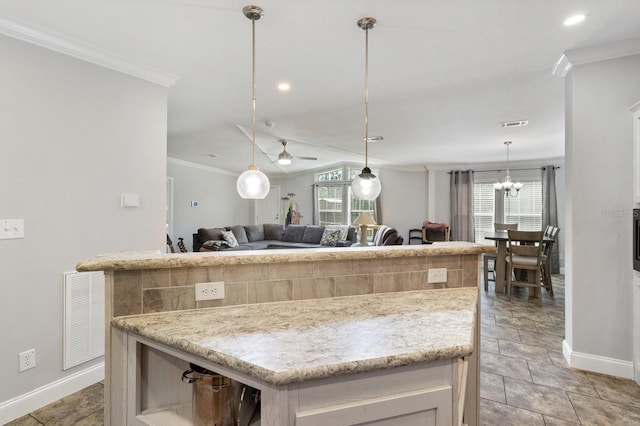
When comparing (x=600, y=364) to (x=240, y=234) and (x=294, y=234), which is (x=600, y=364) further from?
(x=240, y=234)

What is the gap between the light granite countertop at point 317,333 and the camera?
0.87 metres

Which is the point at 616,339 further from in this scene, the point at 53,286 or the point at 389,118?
the point at 53,286

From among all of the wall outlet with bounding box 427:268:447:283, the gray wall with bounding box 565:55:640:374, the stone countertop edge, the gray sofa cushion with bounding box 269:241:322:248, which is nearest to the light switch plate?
the stone countertop edge

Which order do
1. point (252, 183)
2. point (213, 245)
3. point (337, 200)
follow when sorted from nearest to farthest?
point (252, 183) → point (213, 245) → point (337, 200)

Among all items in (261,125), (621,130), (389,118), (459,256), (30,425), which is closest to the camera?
(459,256)

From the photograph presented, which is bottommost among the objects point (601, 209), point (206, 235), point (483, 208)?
point (206, 235)

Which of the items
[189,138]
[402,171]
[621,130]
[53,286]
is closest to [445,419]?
[53,286]

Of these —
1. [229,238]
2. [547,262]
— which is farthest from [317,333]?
[229,238]

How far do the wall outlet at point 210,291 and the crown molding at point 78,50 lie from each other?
81.1 inches

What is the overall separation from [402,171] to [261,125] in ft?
14.9

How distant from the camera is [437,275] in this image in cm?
170

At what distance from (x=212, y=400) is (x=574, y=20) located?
112 inches

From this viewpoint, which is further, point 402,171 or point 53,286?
point 402,171

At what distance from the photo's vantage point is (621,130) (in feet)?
7.95
